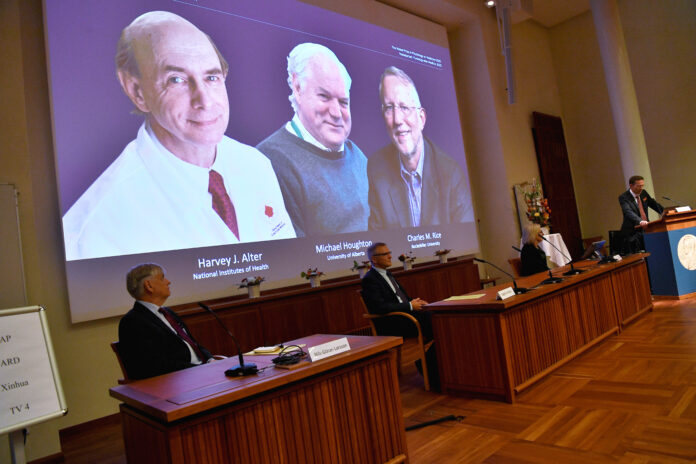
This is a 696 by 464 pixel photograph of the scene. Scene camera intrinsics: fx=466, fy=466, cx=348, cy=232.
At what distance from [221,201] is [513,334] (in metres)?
2.74

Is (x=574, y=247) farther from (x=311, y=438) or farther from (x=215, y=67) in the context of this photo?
(x=311, y=438)

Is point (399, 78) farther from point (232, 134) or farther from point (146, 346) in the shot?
point (146, 346)

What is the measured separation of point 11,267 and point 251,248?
1.88 m

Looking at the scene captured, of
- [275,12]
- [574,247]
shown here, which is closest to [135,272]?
[275,12]

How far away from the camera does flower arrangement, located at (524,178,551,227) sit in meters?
7.41

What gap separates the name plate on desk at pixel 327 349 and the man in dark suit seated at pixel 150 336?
789 mm

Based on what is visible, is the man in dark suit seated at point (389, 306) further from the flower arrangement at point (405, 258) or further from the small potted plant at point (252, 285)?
the flower arrangement at point (405, 258)

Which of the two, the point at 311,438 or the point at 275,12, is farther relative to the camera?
the point at 275,12

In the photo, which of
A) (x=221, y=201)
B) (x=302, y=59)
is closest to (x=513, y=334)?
(x=221, y=201)

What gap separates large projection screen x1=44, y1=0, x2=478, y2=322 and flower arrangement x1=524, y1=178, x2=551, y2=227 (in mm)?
1175

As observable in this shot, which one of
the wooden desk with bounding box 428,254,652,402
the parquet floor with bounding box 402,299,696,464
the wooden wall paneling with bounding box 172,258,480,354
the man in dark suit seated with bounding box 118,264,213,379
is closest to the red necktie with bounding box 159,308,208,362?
the man in dark suit seated with bounding box 118,264,213,379

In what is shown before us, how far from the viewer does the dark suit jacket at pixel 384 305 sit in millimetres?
3508

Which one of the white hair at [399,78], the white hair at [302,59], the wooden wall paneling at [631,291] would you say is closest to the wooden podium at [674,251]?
the wooden wall paneling at [631,291]

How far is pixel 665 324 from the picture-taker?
4.25m
